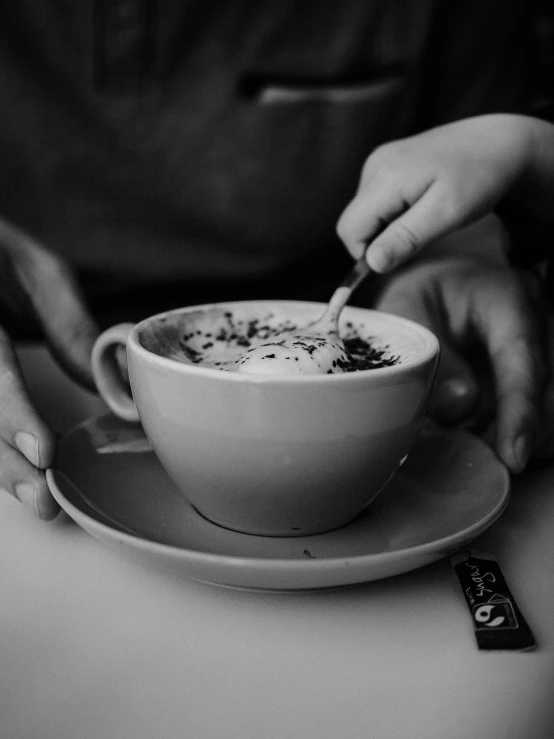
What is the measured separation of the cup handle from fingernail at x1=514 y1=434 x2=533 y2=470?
14.2 inches

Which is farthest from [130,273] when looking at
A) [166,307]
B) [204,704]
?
[204,704]

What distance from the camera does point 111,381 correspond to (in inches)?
27.3

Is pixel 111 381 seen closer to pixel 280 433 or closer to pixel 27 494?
pixel 27 494

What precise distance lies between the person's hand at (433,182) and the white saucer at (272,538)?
0.21 metres

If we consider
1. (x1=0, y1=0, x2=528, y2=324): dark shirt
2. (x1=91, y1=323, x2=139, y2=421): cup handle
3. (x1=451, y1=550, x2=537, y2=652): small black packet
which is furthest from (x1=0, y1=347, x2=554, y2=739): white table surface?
(x1=0, y1=0, x2=528, y2=324): dark shirt

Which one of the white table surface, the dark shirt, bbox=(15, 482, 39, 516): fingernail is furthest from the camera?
the dark shirt

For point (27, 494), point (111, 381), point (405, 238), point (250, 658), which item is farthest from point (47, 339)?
point (250, 658)

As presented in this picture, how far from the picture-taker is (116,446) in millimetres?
688

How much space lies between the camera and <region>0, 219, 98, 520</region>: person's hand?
0.58 m

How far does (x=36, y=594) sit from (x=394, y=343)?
361 millimetres

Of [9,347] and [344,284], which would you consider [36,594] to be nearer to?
[9,347]

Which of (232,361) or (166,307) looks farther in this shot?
(166,307)

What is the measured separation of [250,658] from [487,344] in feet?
1.70

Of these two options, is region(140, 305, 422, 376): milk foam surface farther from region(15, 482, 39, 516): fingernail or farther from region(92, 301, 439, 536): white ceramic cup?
region(15, 482, 39, 516): fingernail
